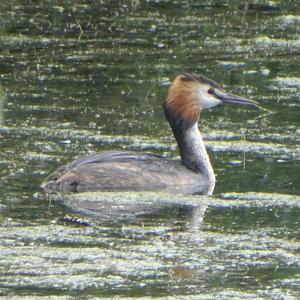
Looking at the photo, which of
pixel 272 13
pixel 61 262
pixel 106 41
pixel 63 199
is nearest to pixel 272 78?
pixel 106 41

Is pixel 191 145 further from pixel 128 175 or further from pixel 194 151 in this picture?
pixel 128 175

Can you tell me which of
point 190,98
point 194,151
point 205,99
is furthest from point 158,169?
point 205,99

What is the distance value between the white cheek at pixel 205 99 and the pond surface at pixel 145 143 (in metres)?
0.37

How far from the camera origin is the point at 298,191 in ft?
36.0

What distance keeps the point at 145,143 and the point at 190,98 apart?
1.93 feet

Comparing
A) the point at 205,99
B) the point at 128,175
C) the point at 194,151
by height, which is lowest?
the point at 128,175

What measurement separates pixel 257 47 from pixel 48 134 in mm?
5013

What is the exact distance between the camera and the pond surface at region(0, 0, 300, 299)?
840cm

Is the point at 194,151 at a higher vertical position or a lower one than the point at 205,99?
lower

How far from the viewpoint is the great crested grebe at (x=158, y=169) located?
37.4 feet

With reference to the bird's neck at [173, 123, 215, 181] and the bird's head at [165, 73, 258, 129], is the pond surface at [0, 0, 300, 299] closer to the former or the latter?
the bird's neck at [173, 123, 215, 181]

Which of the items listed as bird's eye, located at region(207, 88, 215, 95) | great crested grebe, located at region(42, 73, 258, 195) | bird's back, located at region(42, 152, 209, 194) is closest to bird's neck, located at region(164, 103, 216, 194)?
great crested grebe, located at region(42, 73, 258, 195)

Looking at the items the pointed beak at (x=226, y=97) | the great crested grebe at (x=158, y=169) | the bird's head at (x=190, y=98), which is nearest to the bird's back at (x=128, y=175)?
the great crested grebe at (x=158, y=169)

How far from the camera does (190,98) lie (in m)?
12.5
